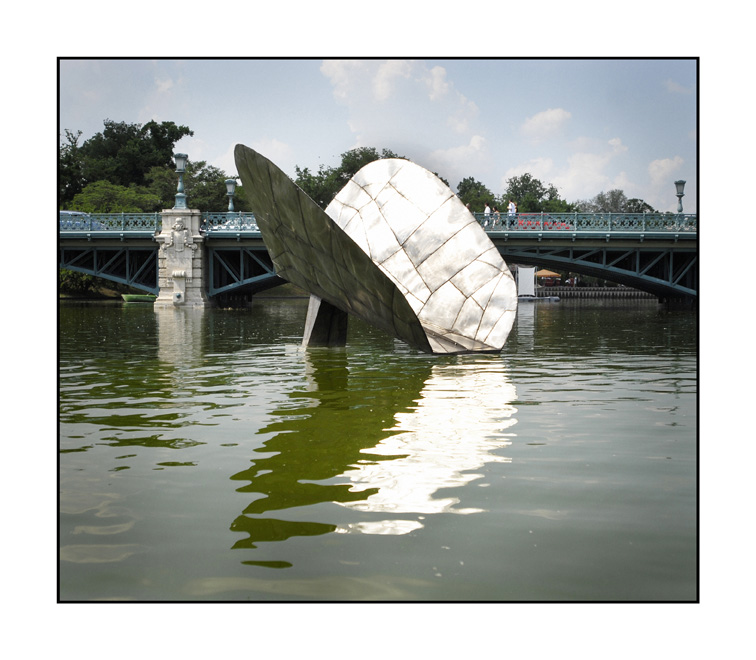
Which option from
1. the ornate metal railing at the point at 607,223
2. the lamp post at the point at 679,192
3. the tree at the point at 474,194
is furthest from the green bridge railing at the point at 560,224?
the tree at the point at 474,194

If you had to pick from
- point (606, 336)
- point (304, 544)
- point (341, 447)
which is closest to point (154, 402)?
point (341, 447)

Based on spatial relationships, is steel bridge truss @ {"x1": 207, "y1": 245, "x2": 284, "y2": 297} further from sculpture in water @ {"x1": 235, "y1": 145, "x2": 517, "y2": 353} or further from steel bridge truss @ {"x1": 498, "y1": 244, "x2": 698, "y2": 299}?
sculpture in water @ {"x1": 235, "y1": 145, "x2": 517, "y2": 353}

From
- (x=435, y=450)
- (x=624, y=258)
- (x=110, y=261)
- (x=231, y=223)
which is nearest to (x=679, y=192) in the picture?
(x=624, y=258)

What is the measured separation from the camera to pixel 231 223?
44.0 metres

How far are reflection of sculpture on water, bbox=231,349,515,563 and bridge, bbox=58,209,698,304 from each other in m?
29.5

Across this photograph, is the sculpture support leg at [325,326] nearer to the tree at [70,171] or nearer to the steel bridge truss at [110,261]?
the steel bridge truss at [110,261]

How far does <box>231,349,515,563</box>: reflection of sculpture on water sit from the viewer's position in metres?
4.86

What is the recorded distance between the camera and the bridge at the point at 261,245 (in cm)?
3962

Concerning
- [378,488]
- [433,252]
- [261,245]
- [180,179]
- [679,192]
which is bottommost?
[378,488]

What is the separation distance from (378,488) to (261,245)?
38.4m

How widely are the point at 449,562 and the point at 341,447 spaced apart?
9.09 feet

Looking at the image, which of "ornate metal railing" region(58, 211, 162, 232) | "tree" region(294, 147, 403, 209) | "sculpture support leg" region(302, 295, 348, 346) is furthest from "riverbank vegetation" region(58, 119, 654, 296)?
"sculpture support leg" region(302, 295, 348, 346)

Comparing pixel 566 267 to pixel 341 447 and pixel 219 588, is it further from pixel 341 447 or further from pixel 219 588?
pixel 219 588

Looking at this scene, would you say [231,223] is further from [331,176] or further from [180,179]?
[331,176]
